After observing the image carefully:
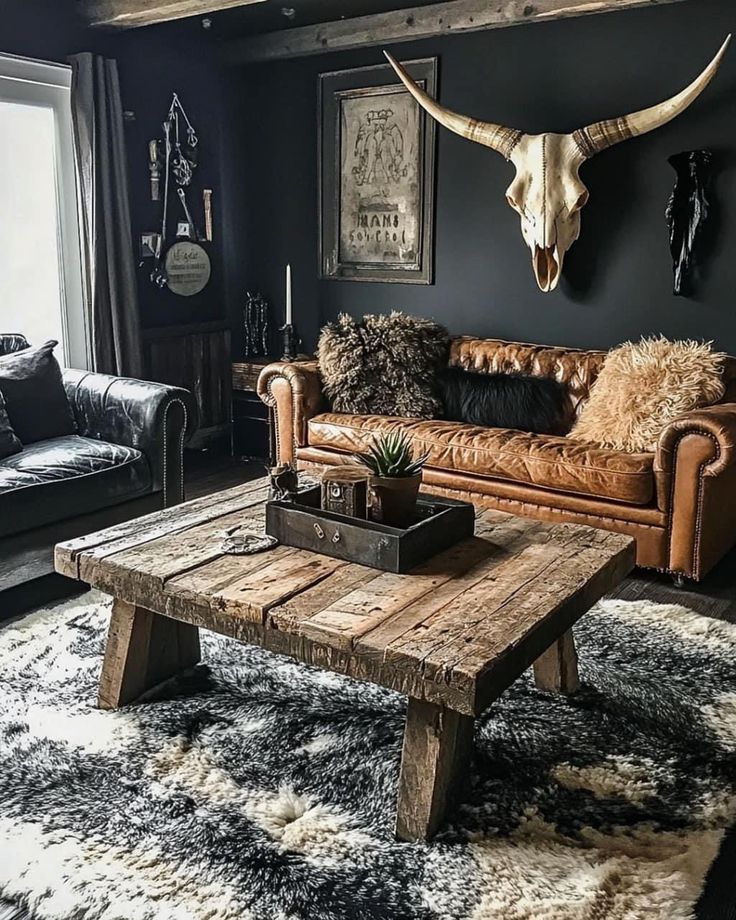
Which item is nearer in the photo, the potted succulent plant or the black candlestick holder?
the potted succulent plant

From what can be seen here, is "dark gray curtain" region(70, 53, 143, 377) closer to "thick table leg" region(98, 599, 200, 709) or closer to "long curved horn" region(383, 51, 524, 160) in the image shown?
"long curved horn" region(383, 51, 524, 160)

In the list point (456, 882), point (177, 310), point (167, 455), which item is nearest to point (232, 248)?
point (177, 310)

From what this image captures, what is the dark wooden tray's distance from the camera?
230 centimetres

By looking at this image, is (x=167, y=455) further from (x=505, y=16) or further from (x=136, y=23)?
(x=505, y=16)

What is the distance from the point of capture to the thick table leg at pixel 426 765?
199cm

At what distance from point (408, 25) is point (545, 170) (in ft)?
3.93

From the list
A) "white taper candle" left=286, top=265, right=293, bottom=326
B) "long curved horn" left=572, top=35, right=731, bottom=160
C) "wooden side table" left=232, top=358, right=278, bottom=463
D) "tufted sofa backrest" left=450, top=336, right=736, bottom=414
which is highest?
"long curved horn" left=572, top=35, right=731, bottom=160

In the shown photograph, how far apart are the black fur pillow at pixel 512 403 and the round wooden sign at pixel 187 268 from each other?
2.00 m

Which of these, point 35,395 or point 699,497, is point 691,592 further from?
point 35,395

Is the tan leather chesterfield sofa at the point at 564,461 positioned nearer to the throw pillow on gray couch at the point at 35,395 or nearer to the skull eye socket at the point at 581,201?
the skull eye socket at the point at 581,201

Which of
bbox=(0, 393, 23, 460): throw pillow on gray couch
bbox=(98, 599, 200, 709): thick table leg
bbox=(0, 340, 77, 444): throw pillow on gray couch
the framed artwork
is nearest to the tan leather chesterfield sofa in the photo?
the framed artwork

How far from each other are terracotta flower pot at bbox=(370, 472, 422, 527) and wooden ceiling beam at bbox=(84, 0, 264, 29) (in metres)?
2.85

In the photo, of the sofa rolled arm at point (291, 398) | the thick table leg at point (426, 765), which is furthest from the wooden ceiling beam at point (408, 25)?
the thick table leg at point (426, 765)

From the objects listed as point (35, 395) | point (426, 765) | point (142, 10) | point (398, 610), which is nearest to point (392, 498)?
point (398, 610)
